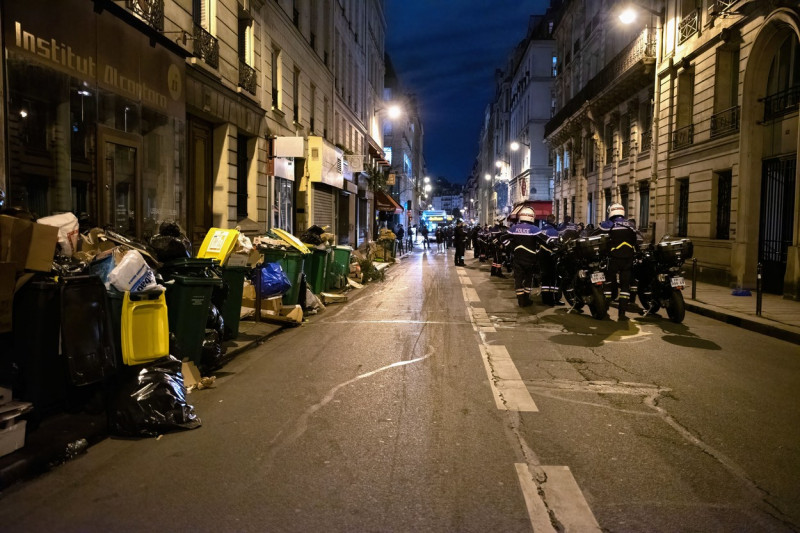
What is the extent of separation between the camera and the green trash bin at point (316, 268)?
12500 millimetres

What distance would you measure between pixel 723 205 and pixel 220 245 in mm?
15385

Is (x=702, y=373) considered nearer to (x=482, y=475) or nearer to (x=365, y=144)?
(x=482, y=475)

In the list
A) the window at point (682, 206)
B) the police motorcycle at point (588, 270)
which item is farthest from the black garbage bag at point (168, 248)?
the window at point (682, 206)

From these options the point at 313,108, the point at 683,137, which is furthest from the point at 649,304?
the point at 313,108

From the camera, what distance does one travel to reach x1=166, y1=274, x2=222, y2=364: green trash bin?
19.8 feet

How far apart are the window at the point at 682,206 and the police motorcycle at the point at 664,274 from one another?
10590 mm

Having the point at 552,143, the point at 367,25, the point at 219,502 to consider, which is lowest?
the point at 219,502

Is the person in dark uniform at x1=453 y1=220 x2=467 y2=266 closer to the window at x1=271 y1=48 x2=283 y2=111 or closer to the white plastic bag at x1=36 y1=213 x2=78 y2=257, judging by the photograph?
the window at x1=271 y1=48 x2=283 y2=111

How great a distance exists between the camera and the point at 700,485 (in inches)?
148

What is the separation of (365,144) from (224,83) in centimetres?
2375

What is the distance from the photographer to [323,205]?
25578 mm

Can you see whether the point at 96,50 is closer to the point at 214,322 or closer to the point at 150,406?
the point at 214,322

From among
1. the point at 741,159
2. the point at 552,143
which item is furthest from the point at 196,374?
the point at 552,143

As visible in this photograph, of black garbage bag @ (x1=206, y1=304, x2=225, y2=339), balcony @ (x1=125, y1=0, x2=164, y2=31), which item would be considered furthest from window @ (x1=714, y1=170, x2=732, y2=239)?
black garbage bag @ (x1=206, y1=304, x2=225, y2=339)
